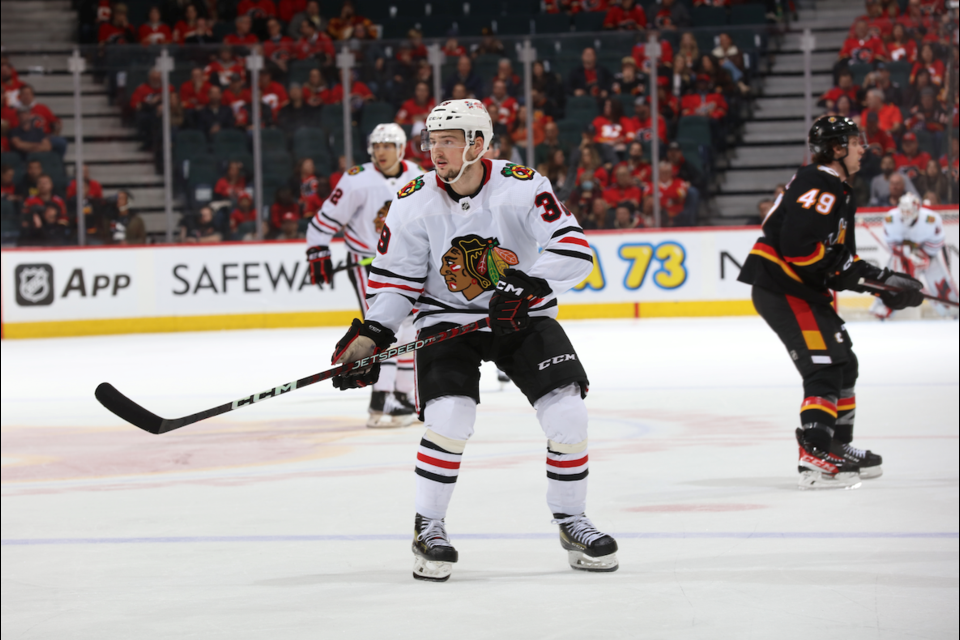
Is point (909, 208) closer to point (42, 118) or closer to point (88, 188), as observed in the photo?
point (88, 188)

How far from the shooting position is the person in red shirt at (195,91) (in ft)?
36.0

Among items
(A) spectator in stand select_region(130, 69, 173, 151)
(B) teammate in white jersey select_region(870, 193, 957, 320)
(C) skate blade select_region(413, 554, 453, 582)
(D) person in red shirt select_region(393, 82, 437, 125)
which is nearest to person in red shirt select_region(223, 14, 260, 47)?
(A) spectator in stand select_region(130, 69, 173, 151)

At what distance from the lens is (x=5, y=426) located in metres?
5.84

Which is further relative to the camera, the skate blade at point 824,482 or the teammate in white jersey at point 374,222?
the teammate in white jersey at point 374,222

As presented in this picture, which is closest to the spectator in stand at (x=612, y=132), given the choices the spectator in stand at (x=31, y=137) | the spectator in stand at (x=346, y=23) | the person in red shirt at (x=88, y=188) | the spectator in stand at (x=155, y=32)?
the spectator in stand at (x=346, y=23)

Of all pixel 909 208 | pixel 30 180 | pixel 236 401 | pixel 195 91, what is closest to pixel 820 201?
pixel 236 401

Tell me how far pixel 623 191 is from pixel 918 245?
252cm

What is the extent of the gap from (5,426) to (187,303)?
5.02m

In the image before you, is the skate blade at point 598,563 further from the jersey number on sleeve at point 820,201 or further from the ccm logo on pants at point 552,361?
the jersey number on sleeve at point 820,201

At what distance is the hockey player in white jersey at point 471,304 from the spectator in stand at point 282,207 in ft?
26.1

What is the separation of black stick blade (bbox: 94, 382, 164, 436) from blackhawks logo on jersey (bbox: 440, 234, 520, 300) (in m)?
0.80

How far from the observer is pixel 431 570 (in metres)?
2.97

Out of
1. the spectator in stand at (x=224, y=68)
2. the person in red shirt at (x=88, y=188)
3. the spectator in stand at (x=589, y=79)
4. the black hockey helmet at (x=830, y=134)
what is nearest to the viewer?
the black hockey helmet at (x=830, y=134)

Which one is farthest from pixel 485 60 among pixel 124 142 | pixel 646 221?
pixel 124 142
